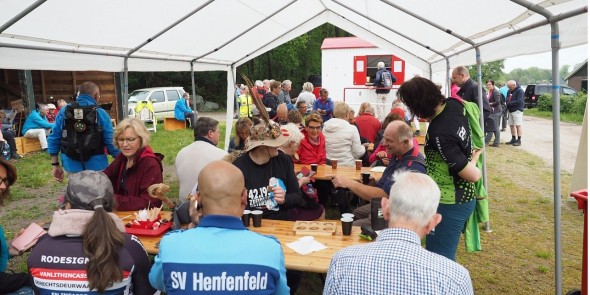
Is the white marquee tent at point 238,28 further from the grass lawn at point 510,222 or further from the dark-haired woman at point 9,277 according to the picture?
the dark-haired woman at point 9,277

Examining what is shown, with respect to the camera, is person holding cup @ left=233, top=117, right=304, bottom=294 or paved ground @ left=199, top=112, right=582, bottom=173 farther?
paved ground @ left=199, top=112, right=582, bottom=173

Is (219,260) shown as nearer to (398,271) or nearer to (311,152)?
(398,271)

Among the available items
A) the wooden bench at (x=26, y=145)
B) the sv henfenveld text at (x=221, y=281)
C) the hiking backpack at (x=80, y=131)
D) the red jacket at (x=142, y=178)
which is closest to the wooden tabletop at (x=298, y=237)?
the red jacket at (x=142, y=178)

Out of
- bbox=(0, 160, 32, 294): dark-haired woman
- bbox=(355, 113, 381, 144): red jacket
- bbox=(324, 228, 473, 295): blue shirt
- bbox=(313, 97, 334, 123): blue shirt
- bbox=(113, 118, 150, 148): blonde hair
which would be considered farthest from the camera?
bbox=(313, 97, 334, 123): blue shirt

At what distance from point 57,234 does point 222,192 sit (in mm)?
795

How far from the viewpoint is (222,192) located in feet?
5.13

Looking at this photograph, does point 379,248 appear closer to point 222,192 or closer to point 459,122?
point 222,192

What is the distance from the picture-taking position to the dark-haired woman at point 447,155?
8.39 ft

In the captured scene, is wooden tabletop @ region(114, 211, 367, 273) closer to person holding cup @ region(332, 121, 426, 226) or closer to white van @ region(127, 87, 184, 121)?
person holding cup @ region(332, 121, 426, 226)

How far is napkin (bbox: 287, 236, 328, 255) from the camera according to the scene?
2375 millimetres

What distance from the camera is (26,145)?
10.0 m

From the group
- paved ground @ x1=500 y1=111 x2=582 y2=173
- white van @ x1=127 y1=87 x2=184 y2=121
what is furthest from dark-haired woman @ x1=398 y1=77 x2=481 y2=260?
white van @ x1=127 y1=87 x2=184 y2=121

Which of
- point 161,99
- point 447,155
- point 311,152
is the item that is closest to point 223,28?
point 311,152

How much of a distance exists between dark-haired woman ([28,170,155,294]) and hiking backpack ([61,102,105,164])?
2837mm
